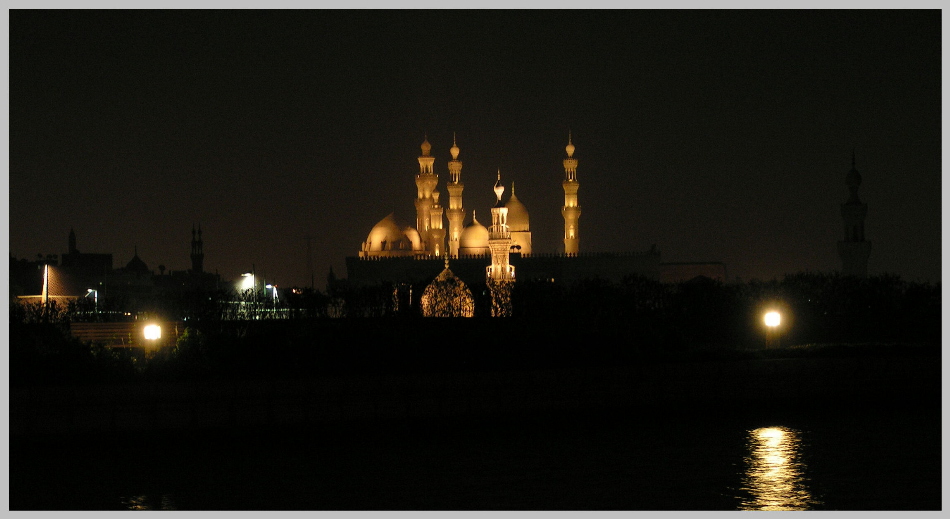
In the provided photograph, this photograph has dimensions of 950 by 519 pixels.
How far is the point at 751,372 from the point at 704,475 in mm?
4833

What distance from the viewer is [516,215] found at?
184 feet

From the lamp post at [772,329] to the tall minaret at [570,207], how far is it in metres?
30.8

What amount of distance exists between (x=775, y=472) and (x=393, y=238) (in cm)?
4406

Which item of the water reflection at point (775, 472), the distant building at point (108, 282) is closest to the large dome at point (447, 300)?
the distant building at point (108, 282)

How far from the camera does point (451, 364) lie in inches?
653

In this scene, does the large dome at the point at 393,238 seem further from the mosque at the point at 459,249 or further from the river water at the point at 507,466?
the river water at the point at 507,466

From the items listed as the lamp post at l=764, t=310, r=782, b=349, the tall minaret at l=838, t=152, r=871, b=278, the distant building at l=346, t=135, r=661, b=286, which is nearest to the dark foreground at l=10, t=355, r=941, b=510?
the lamp post at l=764, t=310, r=782, b=349

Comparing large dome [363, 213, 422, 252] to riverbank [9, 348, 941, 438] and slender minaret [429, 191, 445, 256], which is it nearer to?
slender minaret [429, 191, 445, 256]

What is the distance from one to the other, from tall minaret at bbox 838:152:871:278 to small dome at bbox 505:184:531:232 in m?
15.5

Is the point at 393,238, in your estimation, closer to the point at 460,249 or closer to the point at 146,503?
the point at 460,249

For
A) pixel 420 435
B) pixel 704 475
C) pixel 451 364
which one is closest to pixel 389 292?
pixel 451 364

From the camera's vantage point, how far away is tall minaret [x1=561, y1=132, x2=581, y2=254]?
5538 cm

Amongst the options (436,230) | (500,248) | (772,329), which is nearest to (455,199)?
(436,230)

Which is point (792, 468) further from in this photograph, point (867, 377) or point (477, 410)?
point (867, 377)
